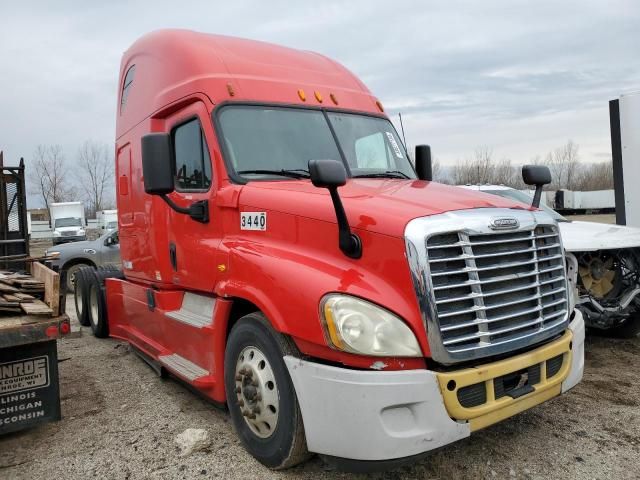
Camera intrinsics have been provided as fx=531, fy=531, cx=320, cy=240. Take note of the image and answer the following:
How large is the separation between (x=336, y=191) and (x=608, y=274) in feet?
14.2

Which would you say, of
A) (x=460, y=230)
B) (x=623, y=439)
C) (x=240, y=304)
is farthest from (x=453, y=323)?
(x=623, y=439)

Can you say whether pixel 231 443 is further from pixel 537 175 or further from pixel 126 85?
pixel 126 85

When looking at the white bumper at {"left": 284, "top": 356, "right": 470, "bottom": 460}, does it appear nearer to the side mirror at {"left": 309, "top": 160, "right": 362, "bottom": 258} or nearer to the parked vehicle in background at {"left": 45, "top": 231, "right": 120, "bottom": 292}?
the side mirror at {"left": 309, "top": 160, "right": 362, "bottom": 258}

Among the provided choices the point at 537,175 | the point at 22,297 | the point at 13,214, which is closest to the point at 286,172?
the point at 537,175

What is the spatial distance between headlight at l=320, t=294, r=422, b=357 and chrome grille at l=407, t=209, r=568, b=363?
0.14m

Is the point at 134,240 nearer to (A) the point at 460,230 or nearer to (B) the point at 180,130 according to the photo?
(B) the point at 180,130

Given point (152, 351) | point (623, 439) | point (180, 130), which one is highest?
point (180, 130)

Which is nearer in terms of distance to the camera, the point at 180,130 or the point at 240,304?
the point at 240,304

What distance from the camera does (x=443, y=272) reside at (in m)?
2.80

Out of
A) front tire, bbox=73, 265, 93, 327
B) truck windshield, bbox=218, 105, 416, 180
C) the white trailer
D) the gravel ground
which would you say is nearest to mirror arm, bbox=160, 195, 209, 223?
truck windshield, bbox=218, 105, 416, 180

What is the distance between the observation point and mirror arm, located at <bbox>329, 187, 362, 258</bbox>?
295cm

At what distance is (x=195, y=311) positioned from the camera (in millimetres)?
4375

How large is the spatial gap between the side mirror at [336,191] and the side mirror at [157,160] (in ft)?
4.73

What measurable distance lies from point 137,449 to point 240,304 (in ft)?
4.11
